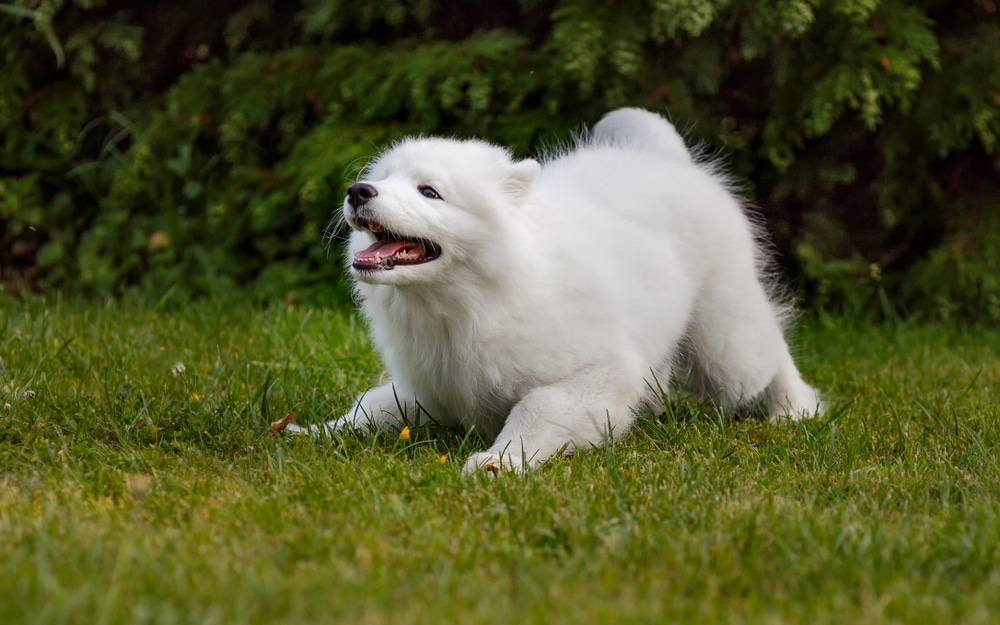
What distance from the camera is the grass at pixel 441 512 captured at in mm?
2166

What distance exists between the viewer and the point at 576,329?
3.62 metres

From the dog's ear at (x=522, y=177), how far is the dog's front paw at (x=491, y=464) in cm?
84

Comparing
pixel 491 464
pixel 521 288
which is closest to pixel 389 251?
pixel 521 288

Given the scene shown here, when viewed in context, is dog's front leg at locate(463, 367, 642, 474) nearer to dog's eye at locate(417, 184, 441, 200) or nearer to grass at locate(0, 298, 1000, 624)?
grass at locate(0, 298, 1000, 624)

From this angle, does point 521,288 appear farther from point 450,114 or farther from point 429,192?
point 450,114

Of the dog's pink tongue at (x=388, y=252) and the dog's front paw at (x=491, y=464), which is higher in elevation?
the dog's pink tongue at (x=388, y=252)

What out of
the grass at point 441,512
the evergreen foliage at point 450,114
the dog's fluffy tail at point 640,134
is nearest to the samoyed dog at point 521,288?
the grass at point 441,512

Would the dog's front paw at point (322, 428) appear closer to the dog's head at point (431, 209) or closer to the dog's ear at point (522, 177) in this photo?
the dog's head at point (431, 209)

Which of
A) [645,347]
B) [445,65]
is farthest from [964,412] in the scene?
[445,65]

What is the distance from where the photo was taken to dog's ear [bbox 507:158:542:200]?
3572 millimetres

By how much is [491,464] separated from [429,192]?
0.85 meters

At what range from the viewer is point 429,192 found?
347 centimetres

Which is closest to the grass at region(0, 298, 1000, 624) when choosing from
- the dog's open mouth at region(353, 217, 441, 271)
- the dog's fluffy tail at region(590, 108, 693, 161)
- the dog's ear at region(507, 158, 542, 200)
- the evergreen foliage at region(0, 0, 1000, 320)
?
the dog's open mouth at region(353, 217, 441, 271)

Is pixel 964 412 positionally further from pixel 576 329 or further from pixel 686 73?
pixel 686 73
